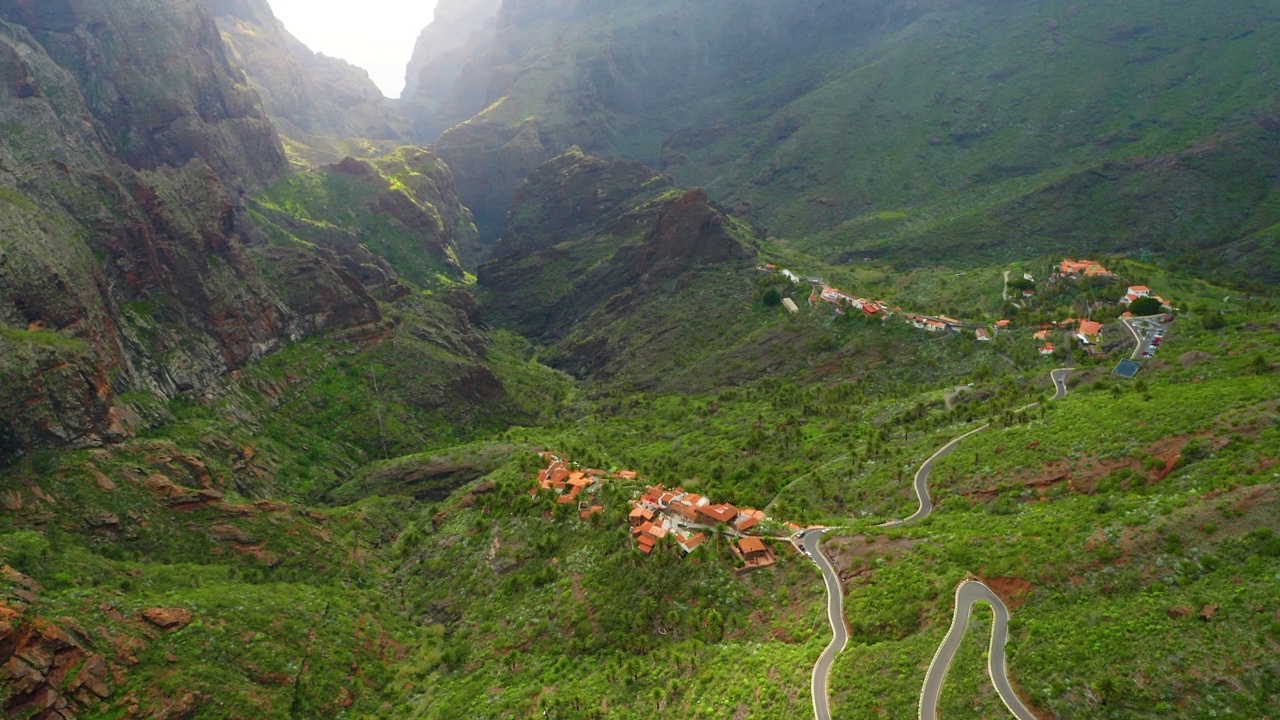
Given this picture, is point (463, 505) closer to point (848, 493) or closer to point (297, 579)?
point (297, 579)

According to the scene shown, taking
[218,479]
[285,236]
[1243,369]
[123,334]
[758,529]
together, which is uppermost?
[285,236]

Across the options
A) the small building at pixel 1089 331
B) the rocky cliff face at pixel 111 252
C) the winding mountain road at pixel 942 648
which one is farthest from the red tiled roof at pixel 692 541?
the small building at pixel 1089 331

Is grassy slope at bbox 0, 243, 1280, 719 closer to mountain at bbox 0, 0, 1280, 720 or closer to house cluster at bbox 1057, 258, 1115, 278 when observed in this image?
mountain at bbox 0, 0, 1280, 720

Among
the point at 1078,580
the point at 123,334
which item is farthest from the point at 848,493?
the point at 123,334

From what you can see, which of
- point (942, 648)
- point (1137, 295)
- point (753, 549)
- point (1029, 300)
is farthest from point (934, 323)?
point (942, 648)

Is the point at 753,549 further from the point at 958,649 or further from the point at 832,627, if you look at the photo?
the point at 958,649
